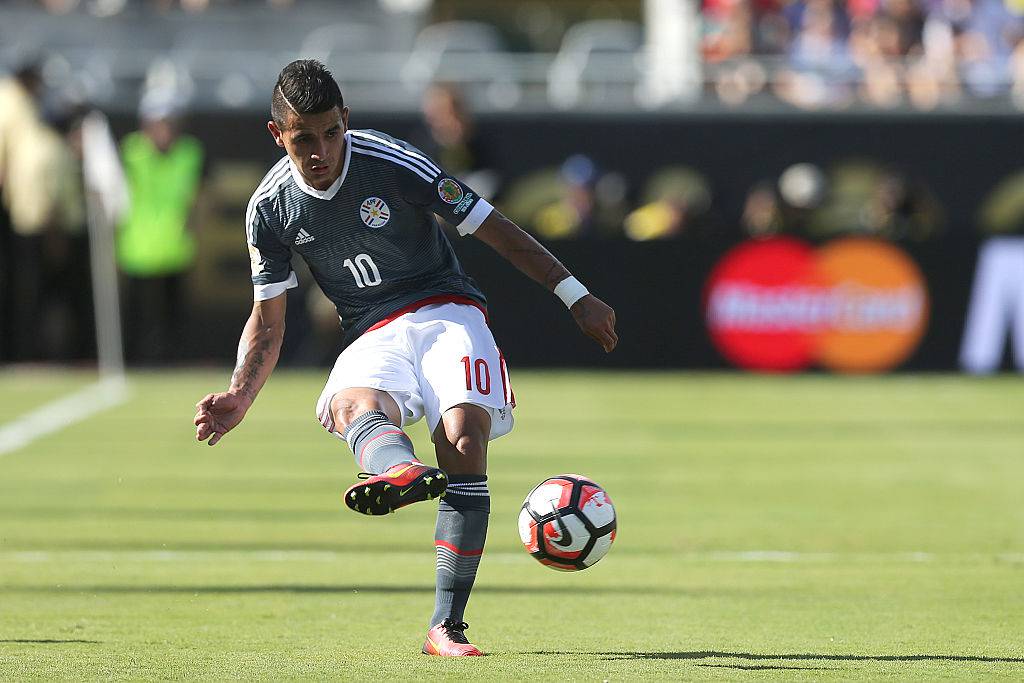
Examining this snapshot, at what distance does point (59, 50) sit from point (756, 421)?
1237 centimetres

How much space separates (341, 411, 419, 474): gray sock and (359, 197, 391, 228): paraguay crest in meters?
0.71

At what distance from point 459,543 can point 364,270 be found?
3.59 ft

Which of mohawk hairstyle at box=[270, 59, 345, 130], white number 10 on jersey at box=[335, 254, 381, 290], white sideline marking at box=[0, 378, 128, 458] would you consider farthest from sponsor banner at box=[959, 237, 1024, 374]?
mohawk hairstyle at box=[270, 59, 345, 130]

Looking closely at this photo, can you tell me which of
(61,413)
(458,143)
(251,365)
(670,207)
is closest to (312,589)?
(251,365)

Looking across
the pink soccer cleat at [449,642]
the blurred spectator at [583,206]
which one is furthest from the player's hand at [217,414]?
the blurred spectator at [583,206]

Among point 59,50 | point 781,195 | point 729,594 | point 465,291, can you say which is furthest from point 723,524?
point 59,50

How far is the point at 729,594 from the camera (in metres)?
7.55

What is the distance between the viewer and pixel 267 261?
21.4ft

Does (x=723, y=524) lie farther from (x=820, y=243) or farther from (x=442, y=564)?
(x=820, y=243)

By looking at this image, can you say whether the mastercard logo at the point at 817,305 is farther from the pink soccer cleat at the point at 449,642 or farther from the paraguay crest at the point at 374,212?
the pink soccer cleat at the point at 449,642

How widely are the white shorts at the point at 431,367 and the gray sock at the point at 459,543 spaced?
10.9 inches

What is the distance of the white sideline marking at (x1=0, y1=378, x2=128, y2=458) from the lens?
13625 millimetres

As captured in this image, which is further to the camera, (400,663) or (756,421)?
(756,421)

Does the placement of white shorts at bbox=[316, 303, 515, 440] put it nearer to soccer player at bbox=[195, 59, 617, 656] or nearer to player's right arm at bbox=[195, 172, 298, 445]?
soccer player at bbox=[195, 59, 617, 656]
